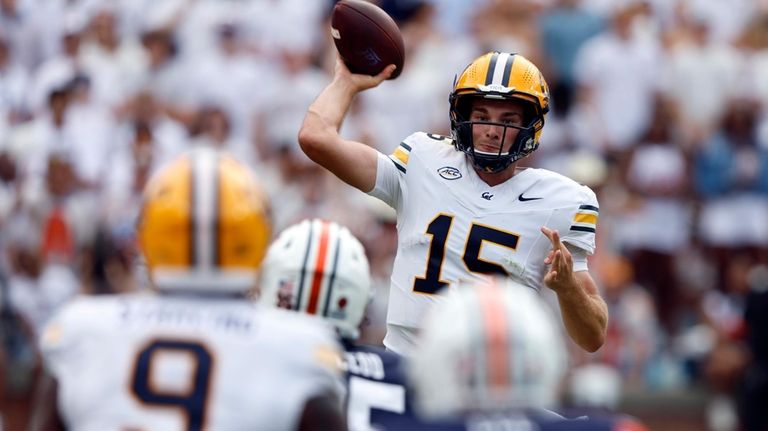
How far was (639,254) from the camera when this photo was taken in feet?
37.9

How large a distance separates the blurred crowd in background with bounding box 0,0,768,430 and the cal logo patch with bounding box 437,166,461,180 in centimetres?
483

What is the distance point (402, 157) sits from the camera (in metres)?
5.60

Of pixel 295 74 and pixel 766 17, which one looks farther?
pixel 766 17

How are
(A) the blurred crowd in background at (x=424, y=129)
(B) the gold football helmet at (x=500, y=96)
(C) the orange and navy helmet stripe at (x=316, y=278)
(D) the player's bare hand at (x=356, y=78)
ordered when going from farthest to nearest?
(A) the blurred crowd in background at (x=424, y=129) → (D) the player's bare hand at (x=356, y=78) → (B) the gold football helmet at (x=500, y=96) → (C) the orange and navy helmet stripe at (x=316, y=278)

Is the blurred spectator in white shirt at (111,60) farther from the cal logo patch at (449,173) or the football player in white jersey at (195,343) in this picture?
the football player in white jersey at (195,343)

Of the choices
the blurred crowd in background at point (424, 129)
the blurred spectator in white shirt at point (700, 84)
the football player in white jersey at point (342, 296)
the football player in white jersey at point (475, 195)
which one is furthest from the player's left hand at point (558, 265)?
the blurred spectator in white shirt at point (700, 84)

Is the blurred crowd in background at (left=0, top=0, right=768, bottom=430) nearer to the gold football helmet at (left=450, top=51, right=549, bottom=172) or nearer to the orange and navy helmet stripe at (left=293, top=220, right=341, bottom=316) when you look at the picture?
the gold football helmet at (left=450, top=51, right=549, bottom=172)

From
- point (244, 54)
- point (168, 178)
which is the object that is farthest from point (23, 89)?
point (168, 178)

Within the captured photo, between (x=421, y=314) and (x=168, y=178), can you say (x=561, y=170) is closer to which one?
(x=421, y=314)

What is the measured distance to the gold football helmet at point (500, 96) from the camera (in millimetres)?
5434

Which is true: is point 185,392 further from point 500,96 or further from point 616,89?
point 616,89

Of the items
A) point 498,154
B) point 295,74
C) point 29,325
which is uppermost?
point 295,74

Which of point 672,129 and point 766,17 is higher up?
point 766,17

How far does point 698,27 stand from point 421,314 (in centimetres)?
778
